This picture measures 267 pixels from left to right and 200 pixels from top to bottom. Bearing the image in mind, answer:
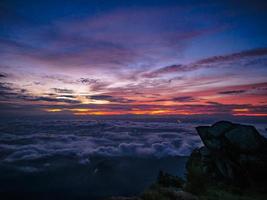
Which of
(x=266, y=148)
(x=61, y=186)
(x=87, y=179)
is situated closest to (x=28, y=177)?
(x=61, y=186)

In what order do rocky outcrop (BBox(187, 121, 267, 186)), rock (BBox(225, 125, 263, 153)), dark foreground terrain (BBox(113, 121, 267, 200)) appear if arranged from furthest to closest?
rock (BBox(225, 125, 263, 153)) < rocky outcrop (BBox(187, 121, 267, 186)) < dark foreground terrain (BBox(113, 121, 267, 200))

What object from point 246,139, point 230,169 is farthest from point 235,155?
point 246,139

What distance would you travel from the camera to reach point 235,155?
1375 inches

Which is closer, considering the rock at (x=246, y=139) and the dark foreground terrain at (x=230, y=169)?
the dark foreground terrain at (x=230, y=169)

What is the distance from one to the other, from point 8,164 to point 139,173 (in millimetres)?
112495

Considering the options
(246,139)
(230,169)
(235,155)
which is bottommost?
(230,169)

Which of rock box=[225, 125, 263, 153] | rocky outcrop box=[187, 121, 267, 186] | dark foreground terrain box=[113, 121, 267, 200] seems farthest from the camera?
rock box=[225, 125, 263, 153]

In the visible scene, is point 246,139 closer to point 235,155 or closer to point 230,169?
point 235,155

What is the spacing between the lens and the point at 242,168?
3369 centimetres

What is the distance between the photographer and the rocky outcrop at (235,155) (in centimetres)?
3250

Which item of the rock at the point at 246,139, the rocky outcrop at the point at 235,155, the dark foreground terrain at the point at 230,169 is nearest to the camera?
the dark foreground terrain at the point at 230,169

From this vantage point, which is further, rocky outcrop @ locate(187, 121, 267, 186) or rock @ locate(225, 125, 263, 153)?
rock @ locate(225, 125, 263, 153)

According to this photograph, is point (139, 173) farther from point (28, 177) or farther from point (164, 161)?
point (28, 177)

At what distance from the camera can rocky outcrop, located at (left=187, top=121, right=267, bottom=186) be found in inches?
1280
